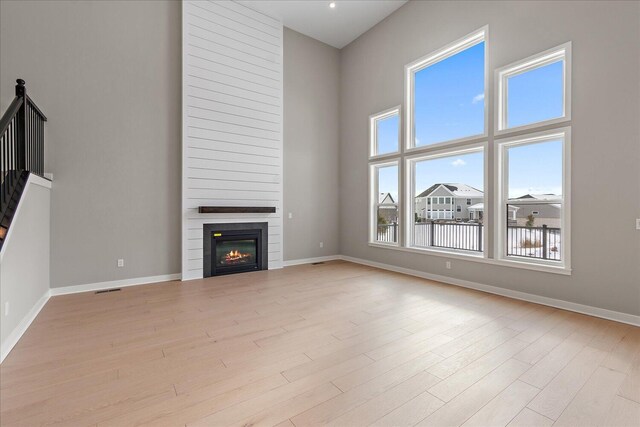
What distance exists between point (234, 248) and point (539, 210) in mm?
4853

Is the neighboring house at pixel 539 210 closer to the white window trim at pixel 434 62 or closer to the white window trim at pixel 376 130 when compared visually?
the white window trim at pixel 434 62

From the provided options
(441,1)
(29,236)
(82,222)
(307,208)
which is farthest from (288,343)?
(441,1)

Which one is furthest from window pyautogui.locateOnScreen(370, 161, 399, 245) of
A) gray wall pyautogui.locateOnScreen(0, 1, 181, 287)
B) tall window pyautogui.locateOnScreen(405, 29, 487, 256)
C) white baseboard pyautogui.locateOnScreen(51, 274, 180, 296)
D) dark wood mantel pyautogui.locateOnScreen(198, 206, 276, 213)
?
white baseboard pyautogui.locateOnScreen(51, 274, 180, 296)

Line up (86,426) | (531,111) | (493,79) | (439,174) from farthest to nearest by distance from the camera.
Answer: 1. (439,174)
2. (493,79)
3. (531,111)
4. (86,426)

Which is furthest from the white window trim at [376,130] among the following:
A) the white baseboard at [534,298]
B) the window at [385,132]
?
the white baseboard at [534,298]

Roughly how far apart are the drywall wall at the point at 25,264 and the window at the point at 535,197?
5.41 metres

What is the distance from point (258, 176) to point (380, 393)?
4.60 m

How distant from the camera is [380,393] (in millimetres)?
1926

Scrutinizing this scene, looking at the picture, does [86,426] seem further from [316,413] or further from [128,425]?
[316,413]

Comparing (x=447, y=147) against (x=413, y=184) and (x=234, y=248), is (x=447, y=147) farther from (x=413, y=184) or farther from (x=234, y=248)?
(x=234, y=248)

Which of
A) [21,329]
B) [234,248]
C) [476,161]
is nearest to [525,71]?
[476,161]

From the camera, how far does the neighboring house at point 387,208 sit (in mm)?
5918

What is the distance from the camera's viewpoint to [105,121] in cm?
436

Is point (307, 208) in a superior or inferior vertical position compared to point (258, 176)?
inferior
